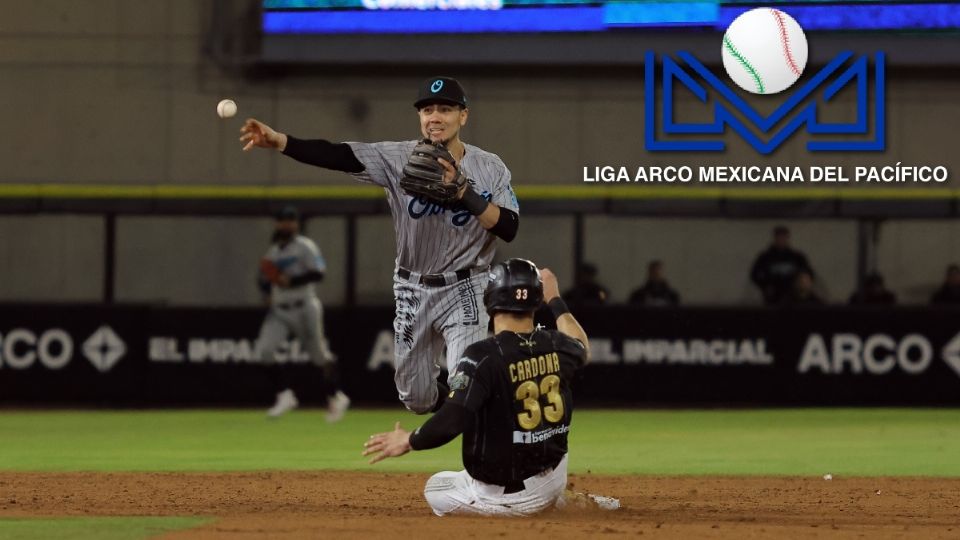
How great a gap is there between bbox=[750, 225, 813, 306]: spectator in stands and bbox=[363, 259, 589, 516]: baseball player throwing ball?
28.9ft

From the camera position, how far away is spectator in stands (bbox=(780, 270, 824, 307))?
1375 centimetres

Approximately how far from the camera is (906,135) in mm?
17000

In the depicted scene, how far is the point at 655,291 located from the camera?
46.4ft

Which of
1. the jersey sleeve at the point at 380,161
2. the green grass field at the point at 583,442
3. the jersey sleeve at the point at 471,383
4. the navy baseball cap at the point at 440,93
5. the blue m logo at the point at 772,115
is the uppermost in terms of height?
the blue m logo at the point at 772,115

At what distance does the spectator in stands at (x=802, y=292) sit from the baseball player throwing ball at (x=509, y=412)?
866 centimetres

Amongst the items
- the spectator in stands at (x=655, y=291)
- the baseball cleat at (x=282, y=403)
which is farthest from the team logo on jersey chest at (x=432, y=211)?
the spectator in stands at (x=655, y=291)

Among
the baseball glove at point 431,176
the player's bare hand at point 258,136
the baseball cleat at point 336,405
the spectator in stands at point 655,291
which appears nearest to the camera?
the baseball glove at point 431,176

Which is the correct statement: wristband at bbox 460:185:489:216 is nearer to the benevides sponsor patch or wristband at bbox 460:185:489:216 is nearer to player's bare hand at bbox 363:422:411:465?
the benevides sponsor patch

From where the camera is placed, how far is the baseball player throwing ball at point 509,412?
5.16 metres

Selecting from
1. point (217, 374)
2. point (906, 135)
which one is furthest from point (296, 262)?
point (906, 135)

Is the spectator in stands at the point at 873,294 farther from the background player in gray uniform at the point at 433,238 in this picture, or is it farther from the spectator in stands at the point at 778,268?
the background player in gray uniform at the point at 433,238

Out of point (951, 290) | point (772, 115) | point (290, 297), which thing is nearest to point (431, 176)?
point (290, 297)

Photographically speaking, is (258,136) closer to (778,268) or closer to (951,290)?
(778,268)

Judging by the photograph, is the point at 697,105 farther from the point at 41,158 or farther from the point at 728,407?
the point at 41,158
